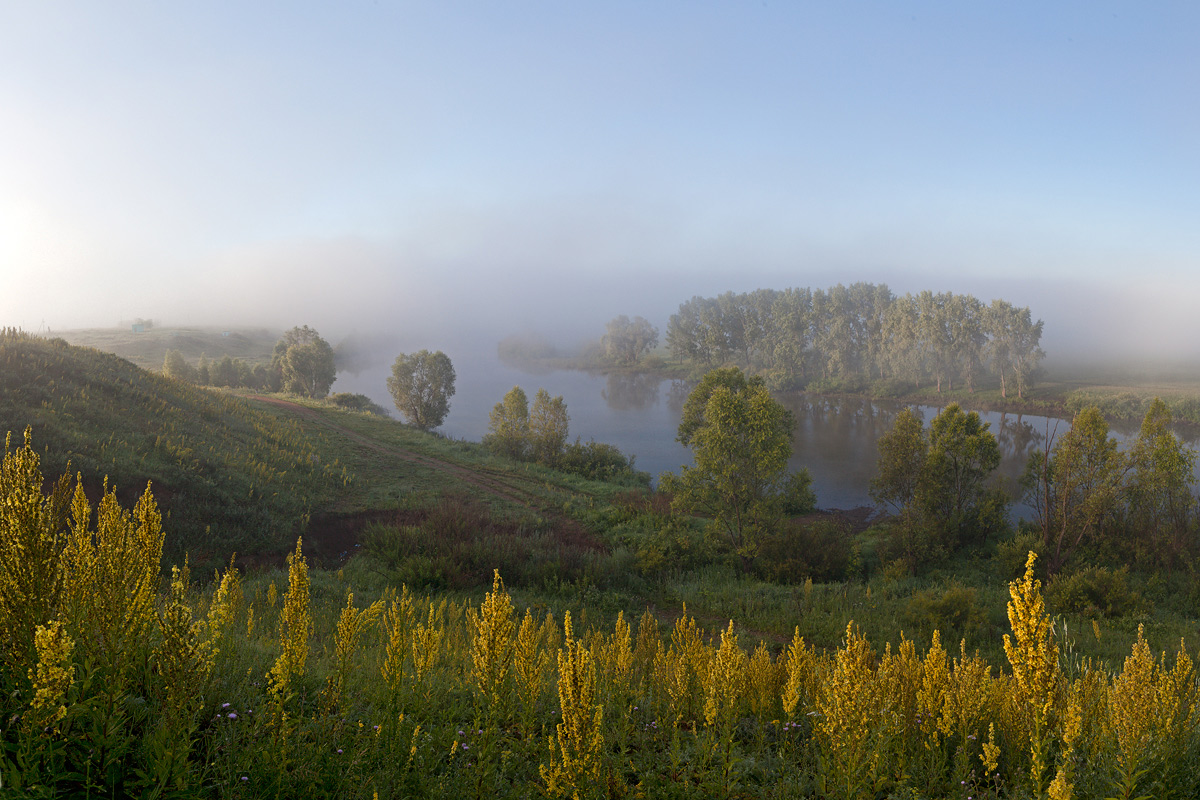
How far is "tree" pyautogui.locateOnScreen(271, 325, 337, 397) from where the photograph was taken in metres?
51.5

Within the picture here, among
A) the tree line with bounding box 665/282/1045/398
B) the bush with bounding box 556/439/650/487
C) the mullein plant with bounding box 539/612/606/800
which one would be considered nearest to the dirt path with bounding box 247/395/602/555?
the bush with bounding box 556/439/650/487

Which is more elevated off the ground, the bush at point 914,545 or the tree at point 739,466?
the tree at point 739,466

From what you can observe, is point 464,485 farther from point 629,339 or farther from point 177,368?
point 629,339

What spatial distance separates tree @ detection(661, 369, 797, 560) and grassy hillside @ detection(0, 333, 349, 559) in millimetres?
14084

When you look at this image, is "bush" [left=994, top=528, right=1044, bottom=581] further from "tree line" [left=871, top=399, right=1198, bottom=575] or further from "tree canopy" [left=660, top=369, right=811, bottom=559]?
"tree canopy" [left=660, top=369, right=811, bottom=559]

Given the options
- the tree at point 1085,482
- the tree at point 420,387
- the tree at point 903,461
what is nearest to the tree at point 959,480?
the tree at point 903,461

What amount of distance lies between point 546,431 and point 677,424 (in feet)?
84.2

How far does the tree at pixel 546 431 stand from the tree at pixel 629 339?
7837cm

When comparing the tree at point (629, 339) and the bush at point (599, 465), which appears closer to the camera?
the bush at point (599, 465)

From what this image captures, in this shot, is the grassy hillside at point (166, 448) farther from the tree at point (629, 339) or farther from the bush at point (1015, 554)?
the tree at point (629, 339)

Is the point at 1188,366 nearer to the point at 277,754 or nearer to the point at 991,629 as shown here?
the point at 991,629

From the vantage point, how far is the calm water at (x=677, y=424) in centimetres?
3997

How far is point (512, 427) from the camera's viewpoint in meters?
36.3

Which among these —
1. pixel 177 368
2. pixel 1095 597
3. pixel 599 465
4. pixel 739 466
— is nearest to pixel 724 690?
pixel 739 466
